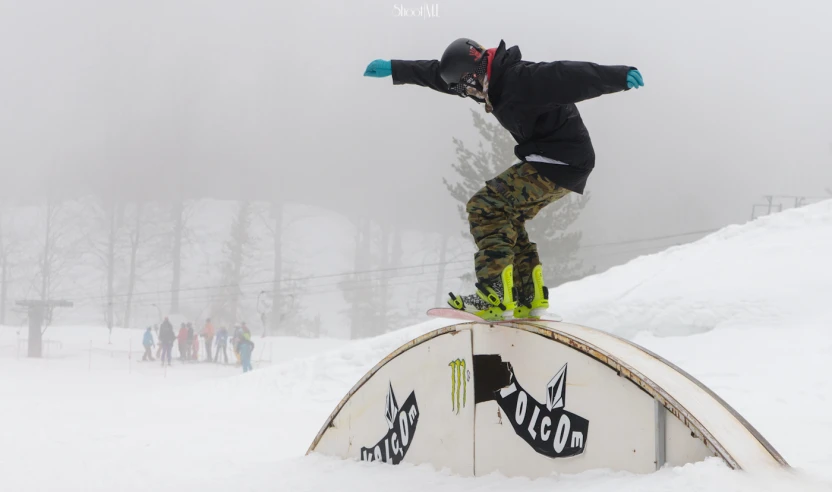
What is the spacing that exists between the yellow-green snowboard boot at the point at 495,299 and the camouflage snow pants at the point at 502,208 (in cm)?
4

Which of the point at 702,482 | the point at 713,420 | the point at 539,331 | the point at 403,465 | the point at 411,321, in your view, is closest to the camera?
the point at 702,482

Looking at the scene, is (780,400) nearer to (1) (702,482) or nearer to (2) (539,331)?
(2) (539,331)

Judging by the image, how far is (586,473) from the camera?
3.05m

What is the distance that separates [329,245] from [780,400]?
242 ft

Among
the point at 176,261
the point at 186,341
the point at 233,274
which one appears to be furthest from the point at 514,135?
the point at 176,261

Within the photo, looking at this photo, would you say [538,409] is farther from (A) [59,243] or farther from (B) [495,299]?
(A) [59,243]

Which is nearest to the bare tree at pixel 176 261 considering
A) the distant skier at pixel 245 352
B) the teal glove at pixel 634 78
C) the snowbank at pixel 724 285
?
the distant skier at pixel 245 352

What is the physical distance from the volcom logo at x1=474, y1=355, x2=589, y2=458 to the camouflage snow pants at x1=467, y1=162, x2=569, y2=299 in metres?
0.52

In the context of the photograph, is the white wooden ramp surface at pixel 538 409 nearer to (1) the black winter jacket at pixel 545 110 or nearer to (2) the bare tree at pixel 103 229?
(1) the black winter jacket at pixel 545 110

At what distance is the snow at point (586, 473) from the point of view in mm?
4238

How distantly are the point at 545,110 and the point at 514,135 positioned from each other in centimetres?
31

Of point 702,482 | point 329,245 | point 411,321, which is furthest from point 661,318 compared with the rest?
point 329,245

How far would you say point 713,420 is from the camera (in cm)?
271

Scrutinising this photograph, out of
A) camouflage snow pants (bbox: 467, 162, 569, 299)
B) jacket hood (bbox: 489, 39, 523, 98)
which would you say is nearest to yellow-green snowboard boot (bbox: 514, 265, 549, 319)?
camouflage snow pants (bbox: 467, 162, 569, 299)
